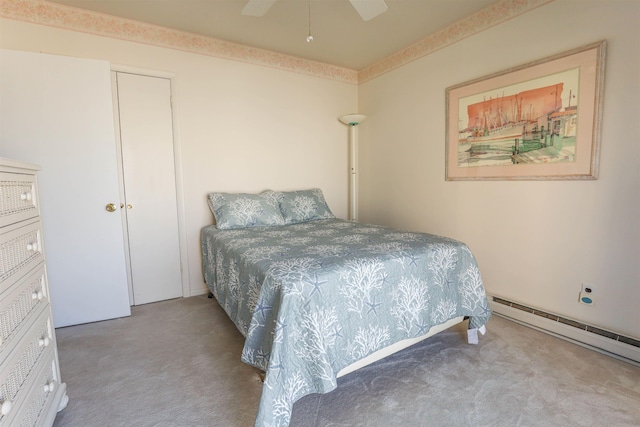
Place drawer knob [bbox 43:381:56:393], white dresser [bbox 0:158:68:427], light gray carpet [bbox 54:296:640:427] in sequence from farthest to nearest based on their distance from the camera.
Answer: light gray carpet [bbox 54:296:640:427] < drawer knob [bbox 43:381:56:393] < white dresser [bbox 0:158:68:427]

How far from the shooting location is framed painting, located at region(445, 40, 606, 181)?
76.1 inches

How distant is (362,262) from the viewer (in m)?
1.56

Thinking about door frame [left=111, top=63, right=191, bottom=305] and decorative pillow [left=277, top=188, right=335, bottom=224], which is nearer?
door frame [left=111, top=63, right=191, bottom=305]

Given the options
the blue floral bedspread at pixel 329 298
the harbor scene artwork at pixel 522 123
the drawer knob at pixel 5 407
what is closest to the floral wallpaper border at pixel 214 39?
the harbor scene artwork at pixel 522 123

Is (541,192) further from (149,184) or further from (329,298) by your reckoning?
(149,184)

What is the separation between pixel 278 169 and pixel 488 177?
→ 6.76 ft

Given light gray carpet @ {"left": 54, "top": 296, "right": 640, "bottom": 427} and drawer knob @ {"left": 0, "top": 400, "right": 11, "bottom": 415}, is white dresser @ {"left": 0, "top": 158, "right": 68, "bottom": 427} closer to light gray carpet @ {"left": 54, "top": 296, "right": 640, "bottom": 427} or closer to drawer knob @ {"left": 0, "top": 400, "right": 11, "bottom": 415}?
drawer knob @ {"left": 0, "top": 400, "right": 11, "bottom": 415}

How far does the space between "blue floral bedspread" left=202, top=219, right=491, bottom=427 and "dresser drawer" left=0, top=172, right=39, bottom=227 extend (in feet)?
3.15

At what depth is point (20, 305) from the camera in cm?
114

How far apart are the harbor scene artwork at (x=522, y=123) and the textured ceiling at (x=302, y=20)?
0.77 meters

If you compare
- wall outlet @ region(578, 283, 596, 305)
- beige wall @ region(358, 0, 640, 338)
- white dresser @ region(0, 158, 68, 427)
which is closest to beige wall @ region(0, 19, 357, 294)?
beige wall @ region(358, 0, 640, 338)

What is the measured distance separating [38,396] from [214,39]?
2939 millimetres

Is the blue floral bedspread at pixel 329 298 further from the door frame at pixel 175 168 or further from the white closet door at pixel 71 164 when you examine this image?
the white closet door at pixel 71 164

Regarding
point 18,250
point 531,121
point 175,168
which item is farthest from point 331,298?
point 175,168
